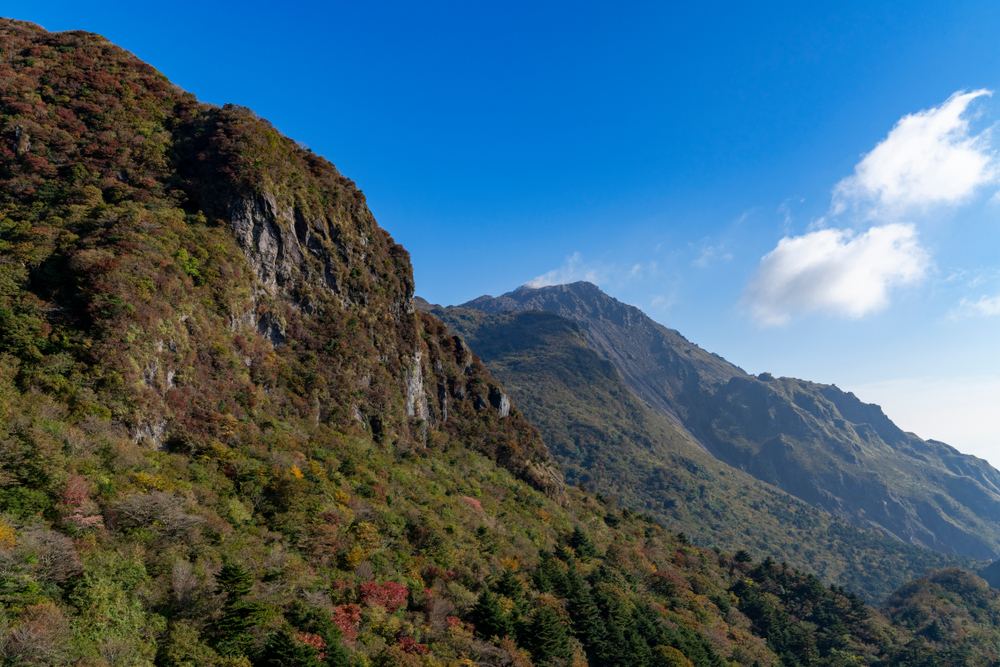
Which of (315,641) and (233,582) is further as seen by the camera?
(315,641)

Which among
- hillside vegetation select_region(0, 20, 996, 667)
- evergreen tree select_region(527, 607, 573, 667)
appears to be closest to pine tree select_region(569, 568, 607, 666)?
hillside vegetation select_region(0, 20, 996, 667)

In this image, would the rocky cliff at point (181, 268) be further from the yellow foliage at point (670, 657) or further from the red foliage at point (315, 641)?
the yellow foliage at point (670, 657)

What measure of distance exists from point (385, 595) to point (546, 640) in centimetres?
1191

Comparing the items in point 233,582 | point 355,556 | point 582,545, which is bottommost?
point 582,545

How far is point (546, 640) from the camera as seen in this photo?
27.1m

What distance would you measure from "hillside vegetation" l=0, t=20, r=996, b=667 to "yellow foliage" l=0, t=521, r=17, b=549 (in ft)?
0.38

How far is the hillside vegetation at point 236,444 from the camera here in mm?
15047

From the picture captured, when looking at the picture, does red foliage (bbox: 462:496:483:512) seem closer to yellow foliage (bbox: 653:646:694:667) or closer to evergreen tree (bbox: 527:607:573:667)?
evergreen tree (bbox: 527:607:573:667)

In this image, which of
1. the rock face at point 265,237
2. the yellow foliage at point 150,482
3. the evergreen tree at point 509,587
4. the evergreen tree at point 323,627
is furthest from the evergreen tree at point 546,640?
the rock face at point 265,237

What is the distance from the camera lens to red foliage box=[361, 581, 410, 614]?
72.5 ft

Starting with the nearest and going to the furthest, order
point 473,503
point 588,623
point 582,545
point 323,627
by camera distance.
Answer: point 323,627 → point 588,623 → point 473,503 → point 582,545

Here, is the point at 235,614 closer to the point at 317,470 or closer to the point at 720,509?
the point at 317,470

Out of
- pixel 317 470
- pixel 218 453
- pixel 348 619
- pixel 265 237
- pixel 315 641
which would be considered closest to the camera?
pixel 315 641

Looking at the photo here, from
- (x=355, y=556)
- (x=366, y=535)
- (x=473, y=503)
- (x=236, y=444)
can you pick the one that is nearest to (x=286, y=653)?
(x=355, y=556)
